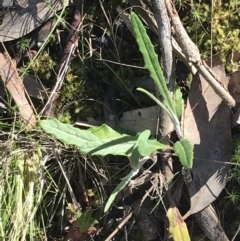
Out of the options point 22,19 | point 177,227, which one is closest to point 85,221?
point 177,227

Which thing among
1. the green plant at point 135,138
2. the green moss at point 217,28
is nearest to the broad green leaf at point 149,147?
the green plant at point 135,138

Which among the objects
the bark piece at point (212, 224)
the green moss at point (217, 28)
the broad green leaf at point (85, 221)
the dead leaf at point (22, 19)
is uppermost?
the dead leaf at point (22, 19)

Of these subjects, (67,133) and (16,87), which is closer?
(67,133)

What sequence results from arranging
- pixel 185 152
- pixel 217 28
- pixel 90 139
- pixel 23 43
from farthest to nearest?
pixel 23 43
pixel 217 28
pixel 90 139
pixel 185 152

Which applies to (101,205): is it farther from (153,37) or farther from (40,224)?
(153,37)

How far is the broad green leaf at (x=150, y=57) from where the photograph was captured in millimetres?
1671

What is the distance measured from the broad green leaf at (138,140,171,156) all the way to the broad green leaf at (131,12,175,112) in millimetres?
137

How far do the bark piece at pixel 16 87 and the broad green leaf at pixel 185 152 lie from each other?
631mm

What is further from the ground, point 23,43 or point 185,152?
point 23,43

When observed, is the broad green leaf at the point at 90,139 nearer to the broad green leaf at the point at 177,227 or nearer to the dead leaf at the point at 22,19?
the broad green leaf at the point at 177,227

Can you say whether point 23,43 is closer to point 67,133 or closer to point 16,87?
point 16,87

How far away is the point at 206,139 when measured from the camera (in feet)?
6.16

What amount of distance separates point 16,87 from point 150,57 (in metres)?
0.61

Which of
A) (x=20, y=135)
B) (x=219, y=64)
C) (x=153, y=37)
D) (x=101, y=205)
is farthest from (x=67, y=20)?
(x=101, y=205)
